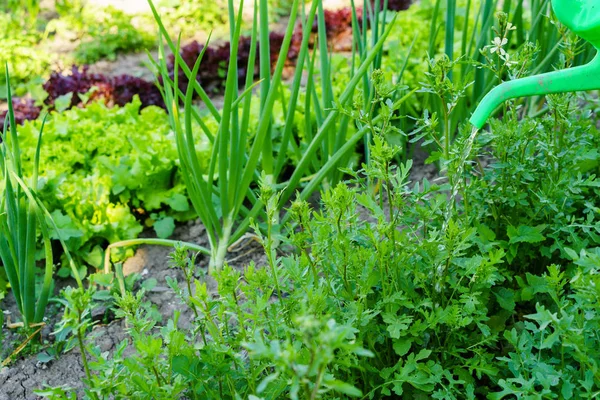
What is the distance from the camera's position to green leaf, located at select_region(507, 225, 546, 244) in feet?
5.42

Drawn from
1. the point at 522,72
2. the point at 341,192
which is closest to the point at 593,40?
→ the point at 522,72

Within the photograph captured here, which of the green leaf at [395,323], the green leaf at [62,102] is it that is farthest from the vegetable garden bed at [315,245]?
the green leaf at [62,102]

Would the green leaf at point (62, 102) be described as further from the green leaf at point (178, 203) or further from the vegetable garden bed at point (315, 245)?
the green leaf at point (178, 203)

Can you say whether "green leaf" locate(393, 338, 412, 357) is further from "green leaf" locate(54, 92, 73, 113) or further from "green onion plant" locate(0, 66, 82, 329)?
"green leaf" locate(54, 92, 73, 113)

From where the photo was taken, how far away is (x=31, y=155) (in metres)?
2.60

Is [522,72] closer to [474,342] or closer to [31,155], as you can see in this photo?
[474,342]

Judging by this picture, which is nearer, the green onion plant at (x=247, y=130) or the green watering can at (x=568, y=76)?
the green watering can at (x=568, y=76)

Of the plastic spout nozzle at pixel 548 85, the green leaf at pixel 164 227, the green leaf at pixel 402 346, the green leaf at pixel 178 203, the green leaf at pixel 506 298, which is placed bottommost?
the green leaf at pixel 164 227

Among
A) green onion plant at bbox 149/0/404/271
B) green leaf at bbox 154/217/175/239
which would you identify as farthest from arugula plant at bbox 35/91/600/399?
green leaf at bbox 154/217/175/239

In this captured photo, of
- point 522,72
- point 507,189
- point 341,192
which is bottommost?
point 507,189

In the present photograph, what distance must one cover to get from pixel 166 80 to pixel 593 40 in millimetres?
1186

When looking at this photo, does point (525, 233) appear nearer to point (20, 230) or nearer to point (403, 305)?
Answer: point (403, 305)

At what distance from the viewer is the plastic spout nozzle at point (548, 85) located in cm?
146

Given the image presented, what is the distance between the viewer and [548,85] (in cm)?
149
